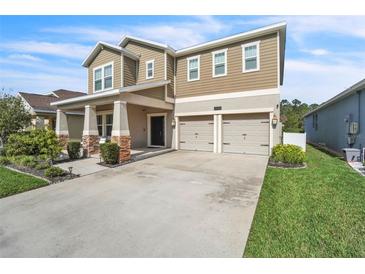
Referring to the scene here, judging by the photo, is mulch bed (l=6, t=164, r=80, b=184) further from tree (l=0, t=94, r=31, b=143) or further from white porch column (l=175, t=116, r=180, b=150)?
white porch column (l=175, t=116, r=180, b=150)

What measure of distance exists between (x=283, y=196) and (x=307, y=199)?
490mm

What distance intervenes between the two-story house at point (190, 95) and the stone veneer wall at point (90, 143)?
0.05 meters

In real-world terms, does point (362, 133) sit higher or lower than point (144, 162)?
higher

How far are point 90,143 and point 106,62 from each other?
6.30 metres

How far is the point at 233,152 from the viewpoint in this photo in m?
11.8

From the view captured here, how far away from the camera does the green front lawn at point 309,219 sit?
3019 mm

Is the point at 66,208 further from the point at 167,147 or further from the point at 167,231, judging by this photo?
the point at 167,147

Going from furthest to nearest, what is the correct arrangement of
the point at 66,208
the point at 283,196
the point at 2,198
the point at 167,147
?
the point at 167,147 → the point at 2,198 → the point at 283,196 → the point at 66,208

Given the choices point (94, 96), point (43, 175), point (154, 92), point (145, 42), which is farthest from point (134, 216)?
point (145, 42)

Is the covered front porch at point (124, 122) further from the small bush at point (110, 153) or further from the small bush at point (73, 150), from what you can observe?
the small bush at point (73, 150)

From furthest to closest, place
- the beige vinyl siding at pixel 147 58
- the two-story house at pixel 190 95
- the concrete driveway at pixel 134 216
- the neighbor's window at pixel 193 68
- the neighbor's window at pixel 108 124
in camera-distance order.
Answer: the neighbor's window at pixel 108 124, the beige vinyl siding at pixel 147 58, the neighbor's window at pixel 193 68, the two-story house at pixel 190 95, the concrete driveway at pixel 134 216

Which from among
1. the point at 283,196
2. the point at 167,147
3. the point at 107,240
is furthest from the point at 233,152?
the point at 107,240

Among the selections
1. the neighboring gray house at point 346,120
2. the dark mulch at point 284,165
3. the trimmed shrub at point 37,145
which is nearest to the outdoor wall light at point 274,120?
the dark mulch at point 284,165

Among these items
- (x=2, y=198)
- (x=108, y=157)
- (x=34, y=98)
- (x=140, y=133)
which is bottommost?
(x=2, y=198)
